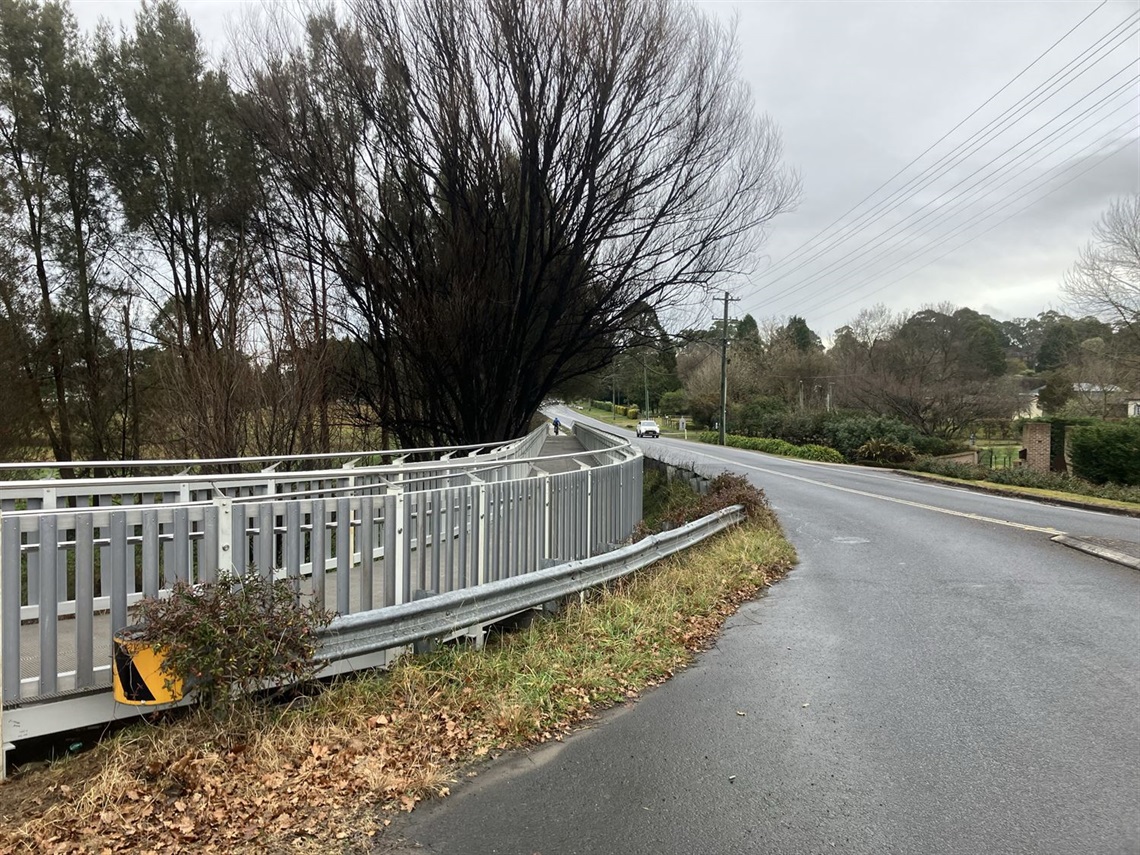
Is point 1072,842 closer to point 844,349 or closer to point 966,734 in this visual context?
point 966,734

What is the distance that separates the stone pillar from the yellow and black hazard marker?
29.9 m

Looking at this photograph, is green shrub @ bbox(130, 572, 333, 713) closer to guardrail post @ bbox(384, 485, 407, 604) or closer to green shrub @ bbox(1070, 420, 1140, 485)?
guardrail post @ bbox(384, 485, 407, 604)

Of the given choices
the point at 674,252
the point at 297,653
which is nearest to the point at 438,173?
the point at 674,252

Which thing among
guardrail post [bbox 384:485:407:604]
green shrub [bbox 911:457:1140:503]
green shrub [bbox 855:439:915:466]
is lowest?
green shrub [bbox 911:457:1140:503]

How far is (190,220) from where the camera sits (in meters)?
17.8

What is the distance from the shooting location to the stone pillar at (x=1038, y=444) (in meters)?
27.1

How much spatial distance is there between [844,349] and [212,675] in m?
65.3

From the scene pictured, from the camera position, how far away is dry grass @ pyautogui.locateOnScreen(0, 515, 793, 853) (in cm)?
304

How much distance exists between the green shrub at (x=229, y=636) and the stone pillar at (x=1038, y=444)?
29379 mm

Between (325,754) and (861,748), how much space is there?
287 centimetres

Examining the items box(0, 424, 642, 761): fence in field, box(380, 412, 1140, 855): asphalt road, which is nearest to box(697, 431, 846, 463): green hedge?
box(380, 412, 1140, 855): asphalt road

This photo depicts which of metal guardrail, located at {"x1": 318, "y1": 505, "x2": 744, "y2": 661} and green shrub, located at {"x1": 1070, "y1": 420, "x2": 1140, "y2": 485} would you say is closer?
metal guardrail, located at {"x1": 318, "y1": 505, "x2": 744, "y2": 661}

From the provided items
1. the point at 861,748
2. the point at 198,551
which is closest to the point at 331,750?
the point at 198,551

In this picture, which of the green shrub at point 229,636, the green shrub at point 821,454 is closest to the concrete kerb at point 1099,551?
the green shrub at point 229,636
